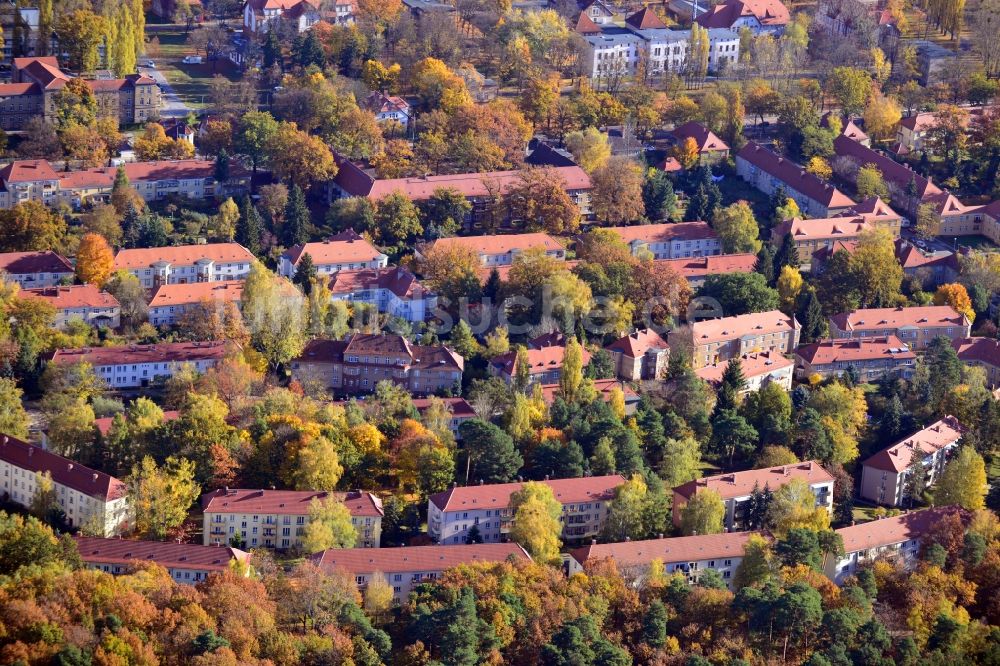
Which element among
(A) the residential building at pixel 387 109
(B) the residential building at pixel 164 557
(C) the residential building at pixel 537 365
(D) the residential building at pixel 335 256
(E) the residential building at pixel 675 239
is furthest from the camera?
(A) the residential building at pixel 387 109

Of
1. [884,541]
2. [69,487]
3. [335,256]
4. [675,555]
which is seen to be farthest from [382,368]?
[884,541]

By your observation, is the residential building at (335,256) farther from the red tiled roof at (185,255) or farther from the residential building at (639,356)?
the residential building at (639,356)

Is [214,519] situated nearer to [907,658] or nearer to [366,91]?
[907,658]

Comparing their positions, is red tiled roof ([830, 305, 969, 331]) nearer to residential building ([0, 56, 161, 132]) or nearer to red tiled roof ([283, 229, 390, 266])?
red tiled roof ([283, 229, 390, 266])

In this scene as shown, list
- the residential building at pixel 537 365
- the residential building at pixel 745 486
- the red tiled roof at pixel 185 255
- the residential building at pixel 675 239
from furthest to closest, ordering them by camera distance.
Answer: the residential building at pixel 675 239 < the red tiled roof at pixel 185 255 < the residential building at pixel 537 365 < the residential building at pixel 745 486

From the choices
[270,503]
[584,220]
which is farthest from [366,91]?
[270,503]

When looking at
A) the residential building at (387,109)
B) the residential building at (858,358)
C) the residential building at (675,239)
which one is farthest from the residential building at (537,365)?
the residential building at (387,109)

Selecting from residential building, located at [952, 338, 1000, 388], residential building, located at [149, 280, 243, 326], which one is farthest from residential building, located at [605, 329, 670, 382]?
residential building, located at [149, 280, 243, 326]
